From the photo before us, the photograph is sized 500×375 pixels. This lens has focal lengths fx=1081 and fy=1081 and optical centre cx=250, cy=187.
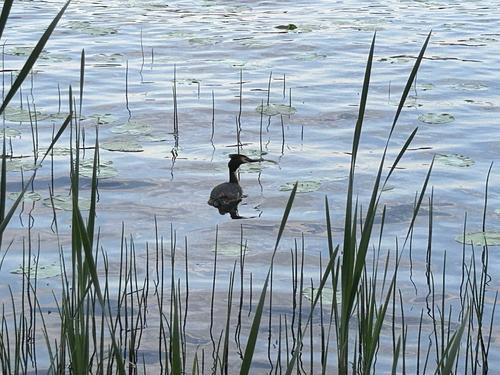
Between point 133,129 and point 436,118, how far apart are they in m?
2.35

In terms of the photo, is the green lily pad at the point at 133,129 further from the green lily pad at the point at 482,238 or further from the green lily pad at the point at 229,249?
the green lily pad at the point at 482,238

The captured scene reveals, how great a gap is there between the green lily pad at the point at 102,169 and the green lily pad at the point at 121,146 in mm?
315

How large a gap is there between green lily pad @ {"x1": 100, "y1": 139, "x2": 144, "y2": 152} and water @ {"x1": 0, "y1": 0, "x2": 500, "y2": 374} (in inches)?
2.2

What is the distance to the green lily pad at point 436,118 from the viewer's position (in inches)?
328

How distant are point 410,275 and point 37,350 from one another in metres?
1.93

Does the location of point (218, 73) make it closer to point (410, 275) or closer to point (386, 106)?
point (386, 106)

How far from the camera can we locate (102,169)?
23.4ft

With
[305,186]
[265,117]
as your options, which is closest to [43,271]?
[305,186]

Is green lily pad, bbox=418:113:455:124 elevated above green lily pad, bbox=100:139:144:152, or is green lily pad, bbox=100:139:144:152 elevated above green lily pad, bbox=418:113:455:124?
green lily pad, bbox=418:113:455:124

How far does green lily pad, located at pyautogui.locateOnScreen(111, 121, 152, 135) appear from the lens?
8.03 meters

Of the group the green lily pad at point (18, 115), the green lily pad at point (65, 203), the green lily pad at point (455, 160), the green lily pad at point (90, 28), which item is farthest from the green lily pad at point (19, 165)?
the green lily pad at point (90, 28)

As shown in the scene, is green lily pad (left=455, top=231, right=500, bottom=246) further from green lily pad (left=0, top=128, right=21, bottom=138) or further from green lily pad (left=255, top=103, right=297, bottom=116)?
green lily pad (left=0, top=128, right=21, bottom=138)

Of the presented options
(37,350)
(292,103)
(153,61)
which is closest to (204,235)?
(37,350)

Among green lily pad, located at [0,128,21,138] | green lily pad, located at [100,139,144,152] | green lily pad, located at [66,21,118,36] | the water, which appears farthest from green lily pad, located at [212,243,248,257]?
green lily pad, located at [66,21,118,36]
